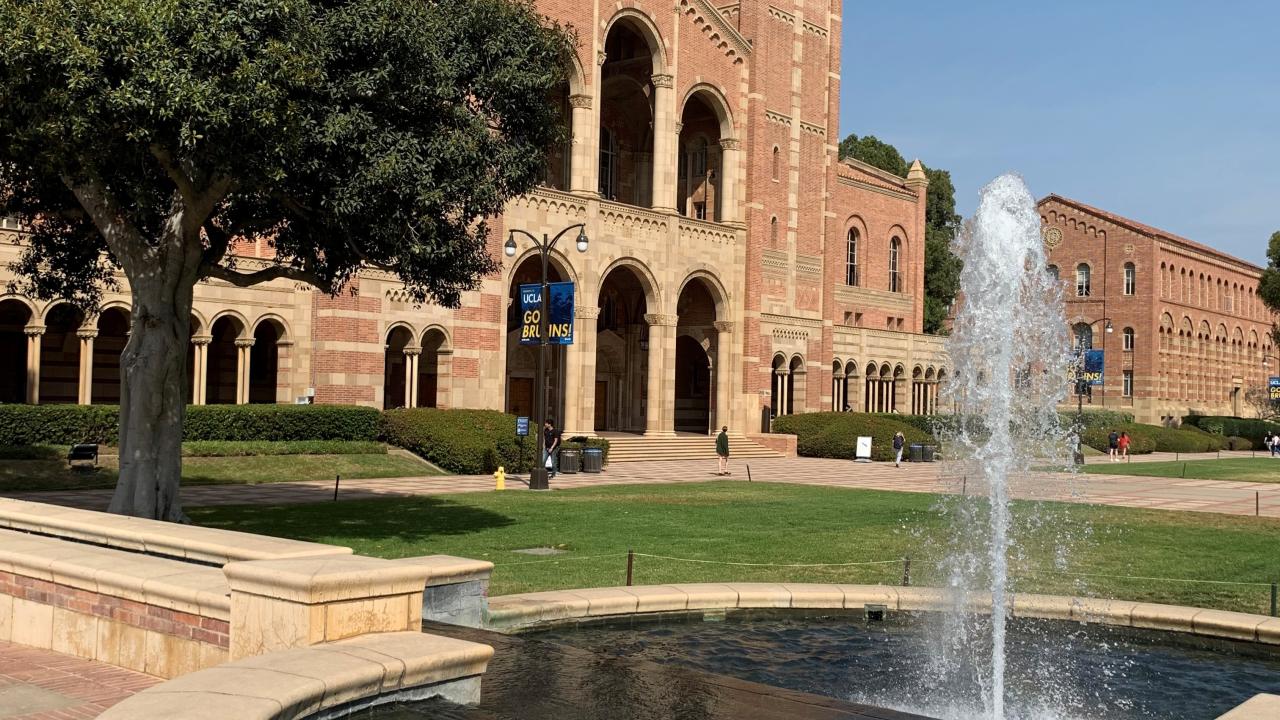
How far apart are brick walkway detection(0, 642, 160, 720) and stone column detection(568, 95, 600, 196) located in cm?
3250

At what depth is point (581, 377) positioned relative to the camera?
40188 mm

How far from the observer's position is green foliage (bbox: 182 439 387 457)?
28.4 meters

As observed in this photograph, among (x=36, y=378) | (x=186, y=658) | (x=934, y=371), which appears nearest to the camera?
(x=186, y=658)

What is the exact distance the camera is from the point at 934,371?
61344 mm

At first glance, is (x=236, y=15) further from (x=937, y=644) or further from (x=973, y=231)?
(x=937, y=644)

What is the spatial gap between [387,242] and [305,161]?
1887mm

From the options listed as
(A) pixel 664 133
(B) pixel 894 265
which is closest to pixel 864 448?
(A) pixel 664 133

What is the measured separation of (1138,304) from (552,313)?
60.0 metres

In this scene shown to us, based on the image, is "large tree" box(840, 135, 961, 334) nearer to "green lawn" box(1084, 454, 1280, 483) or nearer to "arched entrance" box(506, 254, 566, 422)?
"green lawn" box(1084, 454, 1280, 483)

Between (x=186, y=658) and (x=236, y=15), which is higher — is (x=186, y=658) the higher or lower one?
the lower one

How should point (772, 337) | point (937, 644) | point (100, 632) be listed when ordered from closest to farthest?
1. point (100, 632)
2. point (937, 644)
3. point (772, 337)

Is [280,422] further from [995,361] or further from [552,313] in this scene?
[995,361]

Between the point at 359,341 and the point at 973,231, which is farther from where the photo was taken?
the point at 359,341

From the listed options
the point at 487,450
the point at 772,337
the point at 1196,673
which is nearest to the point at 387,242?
the point at 1196,673
